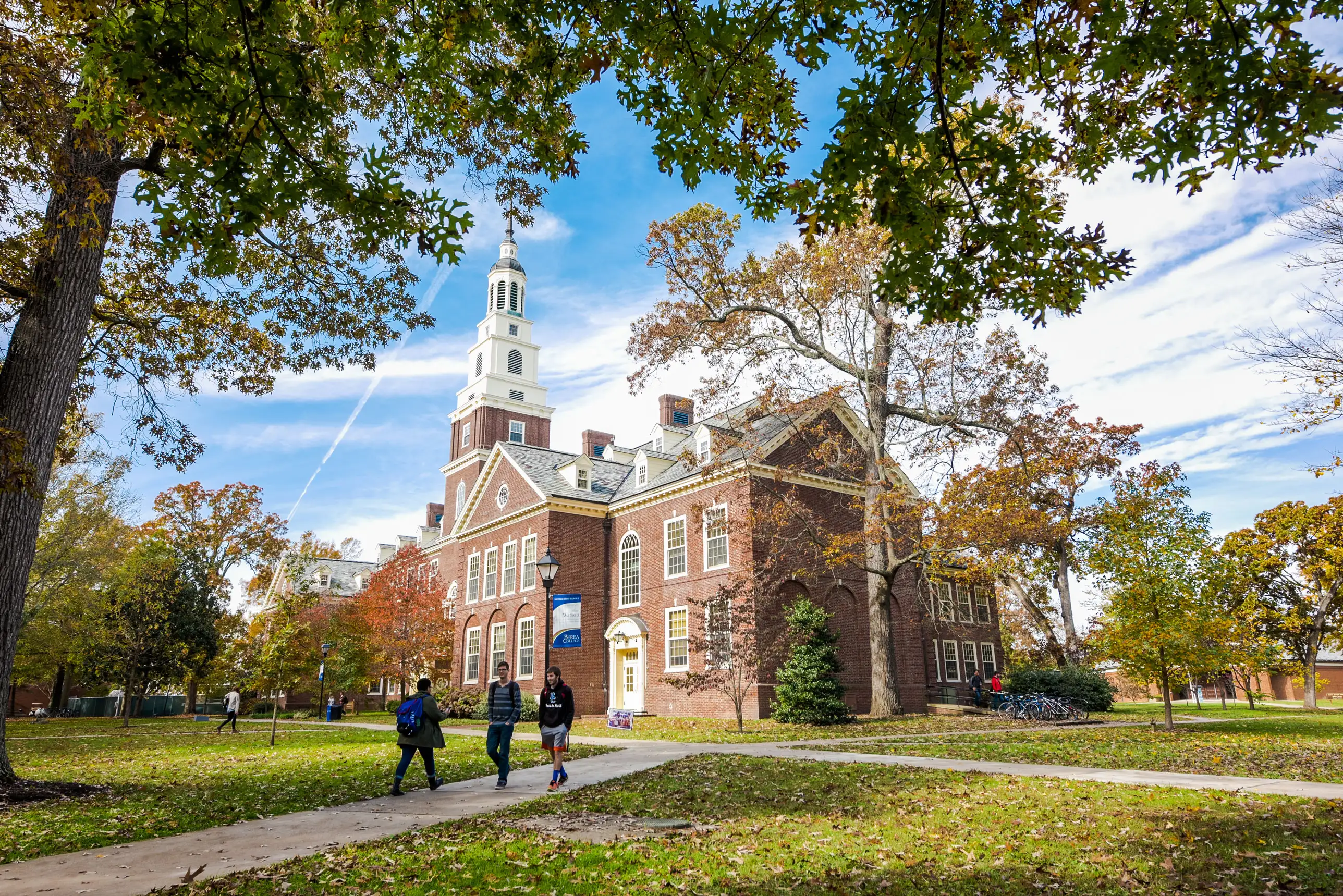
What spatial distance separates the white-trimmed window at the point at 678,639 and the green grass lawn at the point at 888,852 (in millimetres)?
20897

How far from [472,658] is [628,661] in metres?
10.5

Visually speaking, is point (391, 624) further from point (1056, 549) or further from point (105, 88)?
point (105, 88)

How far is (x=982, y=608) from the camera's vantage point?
37.4 meters

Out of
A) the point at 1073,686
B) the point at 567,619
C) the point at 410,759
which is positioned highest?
the point at 567,619

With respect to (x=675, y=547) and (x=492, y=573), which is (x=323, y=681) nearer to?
(x=492, y=573)

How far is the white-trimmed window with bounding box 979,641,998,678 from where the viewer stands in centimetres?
3638

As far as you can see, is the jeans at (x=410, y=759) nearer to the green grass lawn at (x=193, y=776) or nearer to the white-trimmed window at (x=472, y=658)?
the green grass lawn at (x=193, y=776)

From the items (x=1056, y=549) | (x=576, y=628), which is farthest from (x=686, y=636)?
(x=1056, y=549)

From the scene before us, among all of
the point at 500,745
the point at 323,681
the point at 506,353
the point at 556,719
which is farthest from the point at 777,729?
the point at 506,353

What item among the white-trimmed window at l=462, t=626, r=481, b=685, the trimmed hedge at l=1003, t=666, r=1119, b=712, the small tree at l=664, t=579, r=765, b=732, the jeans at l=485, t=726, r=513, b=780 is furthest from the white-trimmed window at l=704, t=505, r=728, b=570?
the jeans at l=485, t=726, r=513, b=780

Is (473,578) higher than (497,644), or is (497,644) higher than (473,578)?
(473,578)

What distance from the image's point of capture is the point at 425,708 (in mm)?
11000

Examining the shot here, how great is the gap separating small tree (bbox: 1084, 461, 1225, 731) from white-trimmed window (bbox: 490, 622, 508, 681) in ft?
85.3

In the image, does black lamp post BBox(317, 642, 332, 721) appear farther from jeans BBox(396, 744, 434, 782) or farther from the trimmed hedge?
the trimmed hedge
